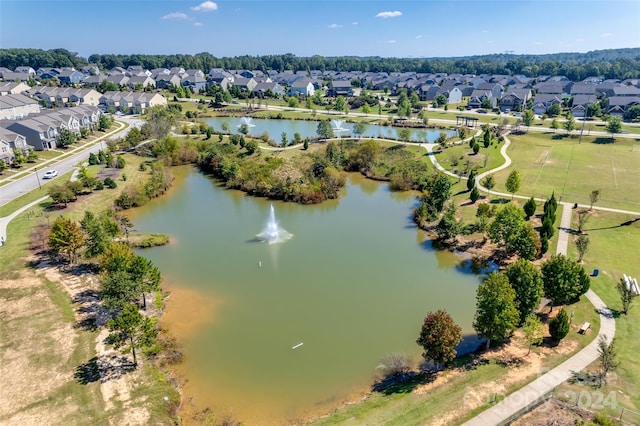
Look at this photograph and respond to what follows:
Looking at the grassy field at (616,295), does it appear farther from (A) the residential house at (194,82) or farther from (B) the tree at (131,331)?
(A) the residential house at (194,82)

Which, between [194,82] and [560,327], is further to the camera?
[194,82]

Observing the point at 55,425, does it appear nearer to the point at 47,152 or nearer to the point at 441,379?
the point at 441,379

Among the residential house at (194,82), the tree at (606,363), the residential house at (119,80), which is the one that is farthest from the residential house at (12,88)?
the tree at (606,363)

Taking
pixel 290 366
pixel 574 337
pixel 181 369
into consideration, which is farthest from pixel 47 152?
pixel 574 337

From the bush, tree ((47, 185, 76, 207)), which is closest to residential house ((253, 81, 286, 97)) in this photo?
the bush

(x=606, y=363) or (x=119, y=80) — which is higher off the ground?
(x=119, y=80)

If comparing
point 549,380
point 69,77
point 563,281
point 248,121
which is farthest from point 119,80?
point 549,380

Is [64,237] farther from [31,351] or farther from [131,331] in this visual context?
[131,331]
